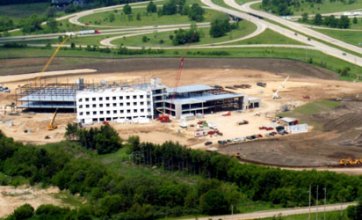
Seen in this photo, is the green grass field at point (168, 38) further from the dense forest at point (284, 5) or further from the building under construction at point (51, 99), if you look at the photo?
the building under construction at point (51, 99)

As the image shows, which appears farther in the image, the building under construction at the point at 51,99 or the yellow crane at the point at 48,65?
the building under construction at the point at 51,99

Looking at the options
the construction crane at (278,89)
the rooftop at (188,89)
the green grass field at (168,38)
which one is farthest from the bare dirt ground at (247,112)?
the green grass field at (168,38)

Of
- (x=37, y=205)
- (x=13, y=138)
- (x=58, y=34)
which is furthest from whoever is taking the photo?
(x=58, y=34)

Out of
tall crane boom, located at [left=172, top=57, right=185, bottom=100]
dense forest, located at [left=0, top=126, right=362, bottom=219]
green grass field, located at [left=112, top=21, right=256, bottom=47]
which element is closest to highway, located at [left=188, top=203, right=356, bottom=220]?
dense forest, located at [left=0, top=126, right=362, bottom=219]

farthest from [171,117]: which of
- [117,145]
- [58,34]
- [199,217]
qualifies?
[58,34]

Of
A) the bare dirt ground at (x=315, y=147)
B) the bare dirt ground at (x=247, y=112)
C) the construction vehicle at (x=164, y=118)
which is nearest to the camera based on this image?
the bare dirt ground at (x=315, y=147)

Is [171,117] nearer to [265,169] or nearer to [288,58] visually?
[265,169]
